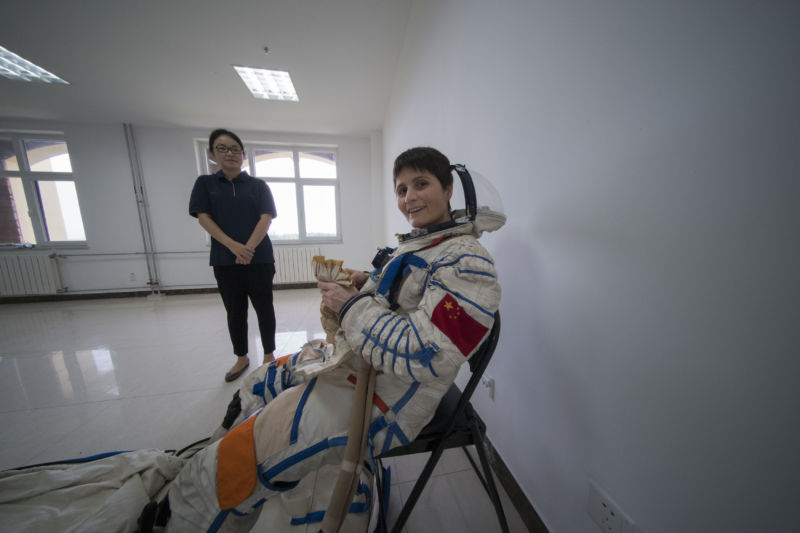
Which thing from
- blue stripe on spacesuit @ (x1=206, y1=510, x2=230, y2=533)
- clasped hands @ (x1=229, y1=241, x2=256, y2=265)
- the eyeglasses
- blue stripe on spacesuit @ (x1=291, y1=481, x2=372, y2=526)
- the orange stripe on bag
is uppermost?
the eyeglasses

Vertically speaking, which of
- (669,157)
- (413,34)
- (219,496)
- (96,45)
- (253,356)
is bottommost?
(253,356)

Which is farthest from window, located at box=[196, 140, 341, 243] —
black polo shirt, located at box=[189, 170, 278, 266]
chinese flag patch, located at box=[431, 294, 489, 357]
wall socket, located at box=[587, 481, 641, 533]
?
wall socket, located at box=[587, 481, 641, 533]

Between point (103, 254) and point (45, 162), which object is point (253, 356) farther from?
point (45, 162)

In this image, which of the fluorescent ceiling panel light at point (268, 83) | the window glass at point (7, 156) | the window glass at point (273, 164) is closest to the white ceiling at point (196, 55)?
the fluorescent ceiling panel light at point (268, 83)

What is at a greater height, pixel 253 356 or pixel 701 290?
pixel 701 290

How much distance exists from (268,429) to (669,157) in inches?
43.9

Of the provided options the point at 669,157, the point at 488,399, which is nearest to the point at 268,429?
the point at 488,399

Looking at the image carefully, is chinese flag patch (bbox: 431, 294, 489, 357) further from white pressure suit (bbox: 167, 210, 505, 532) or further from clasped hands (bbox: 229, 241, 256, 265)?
clasped hands (bbox: 229, 241, 256, 265)

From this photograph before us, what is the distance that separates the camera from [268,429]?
0.67m

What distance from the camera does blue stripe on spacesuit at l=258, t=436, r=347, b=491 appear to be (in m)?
0.62

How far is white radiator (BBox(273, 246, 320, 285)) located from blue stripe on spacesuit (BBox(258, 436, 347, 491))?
3.89 m

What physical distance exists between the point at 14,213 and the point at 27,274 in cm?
113

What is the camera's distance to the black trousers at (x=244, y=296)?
1.65 metres

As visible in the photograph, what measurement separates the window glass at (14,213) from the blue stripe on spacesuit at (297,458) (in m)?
6.82
